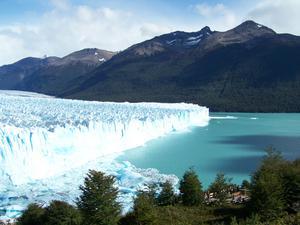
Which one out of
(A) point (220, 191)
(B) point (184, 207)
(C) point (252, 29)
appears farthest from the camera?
(C) point (252, 29)

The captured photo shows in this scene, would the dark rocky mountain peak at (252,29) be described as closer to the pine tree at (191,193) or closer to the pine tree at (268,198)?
the pine tree at (191,193)

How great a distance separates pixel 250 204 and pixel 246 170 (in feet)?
25.7

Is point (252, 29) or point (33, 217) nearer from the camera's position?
point (33, 217)

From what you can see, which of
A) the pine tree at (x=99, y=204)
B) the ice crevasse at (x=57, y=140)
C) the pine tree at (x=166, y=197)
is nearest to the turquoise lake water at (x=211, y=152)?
the ice crevasse at (x=57, y=140)

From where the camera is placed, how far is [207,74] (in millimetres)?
76938

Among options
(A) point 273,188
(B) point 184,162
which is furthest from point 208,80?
(A) point 273,188

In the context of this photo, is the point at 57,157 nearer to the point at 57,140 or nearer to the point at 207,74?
the point at 57,140

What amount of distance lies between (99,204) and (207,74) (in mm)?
69642

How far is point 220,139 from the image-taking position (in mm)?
27438

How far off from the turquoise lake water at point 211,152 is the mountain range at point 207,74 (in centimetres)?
3085

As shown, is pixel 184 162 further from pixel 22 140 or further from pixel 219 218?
pixel 219 218

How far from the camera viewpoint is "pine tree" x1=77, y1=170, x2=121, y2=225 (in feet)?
27.8

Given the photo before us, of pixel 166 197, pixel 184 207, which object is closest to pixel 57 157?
pixel 166 197

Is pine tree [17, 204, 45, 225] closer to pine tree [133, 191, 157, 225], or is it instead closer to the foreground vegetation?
the foreground vegetation
